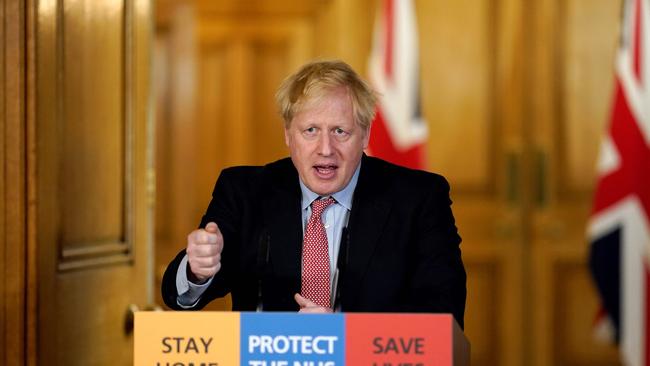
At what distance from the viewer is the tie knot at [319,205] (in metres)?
2.29

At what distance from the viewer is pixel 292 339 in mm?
1701

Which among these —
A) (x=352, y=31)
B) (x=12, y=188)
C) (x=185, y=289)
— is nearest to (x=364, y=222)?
(x=185, y=289)

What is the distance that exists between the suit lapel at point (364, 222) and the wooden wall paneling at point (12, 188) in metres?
0.84

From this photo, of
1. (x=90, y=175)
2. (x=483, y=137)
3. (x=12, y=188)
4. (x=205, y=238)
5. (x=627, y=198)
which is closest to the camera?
(x=205, y=238)

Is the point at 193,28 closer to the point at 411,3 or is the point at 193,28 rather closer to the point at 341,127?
the point at 411,3

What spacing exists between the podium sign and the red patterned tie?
1.71 ft

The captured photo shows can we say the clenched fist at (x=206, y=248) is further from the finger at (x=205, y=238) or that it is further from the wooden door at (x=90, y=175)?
the wooden door at (x=90, y=175)

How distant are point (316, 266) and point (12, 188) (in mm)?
804

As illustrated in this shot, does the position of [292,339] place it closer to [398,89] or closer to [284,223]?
[284,223]

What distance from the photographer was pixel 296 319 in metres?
1.70

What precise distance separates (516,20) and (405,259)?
3.47 metres

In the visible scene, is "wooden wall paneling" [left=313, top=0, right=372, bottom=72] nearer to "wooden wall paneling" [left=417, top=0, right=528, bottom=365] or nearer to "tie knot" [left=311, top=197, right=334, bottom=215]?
"wooden wall paneling" [left=417, top=0, right=528, bottom=365]

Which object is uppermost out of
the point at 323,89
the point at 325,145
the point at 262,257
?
the point at 323,89

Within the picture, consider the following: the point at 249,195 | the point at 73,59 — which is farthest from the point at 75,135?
the point at 249,195
